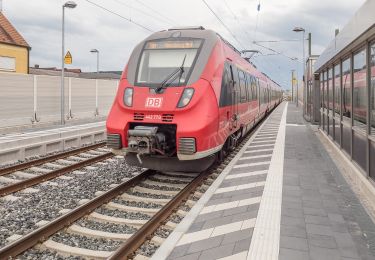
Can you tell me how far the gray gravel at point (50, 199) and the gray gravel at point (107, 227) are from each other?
595 millimetres

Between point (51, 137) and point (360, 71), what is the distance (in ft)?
31.6

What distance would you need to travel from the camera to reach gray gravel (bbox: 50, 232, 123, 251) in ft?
15.6

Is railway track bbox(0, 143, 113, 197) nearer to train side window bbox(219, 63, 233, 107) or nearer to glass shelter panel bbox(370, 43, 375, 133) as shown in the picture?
train side window bbox(219, 63, 233, 107)

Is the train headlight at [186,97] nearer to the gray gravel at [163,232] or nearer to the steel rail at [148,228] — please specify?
the steel rail at [148,228]

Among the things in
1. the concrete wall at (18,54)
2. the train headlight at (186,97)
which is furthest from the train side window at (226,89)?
the concrete wall at (18,54)

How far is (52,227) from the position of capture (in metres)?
5.10

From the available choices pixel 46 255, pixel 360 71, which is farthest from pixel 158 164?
pixel 360 71

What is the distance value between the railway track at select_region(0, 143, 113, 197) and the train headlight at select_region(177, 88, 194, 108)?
131 inches

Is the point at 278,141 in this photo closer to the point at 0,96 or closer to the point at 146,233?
the point at 146,233

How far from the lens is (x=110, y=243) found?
16.1ft

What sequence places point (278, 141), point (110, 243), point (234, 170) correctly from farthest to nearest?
point (278, 141) → point (234, 170) → point (110, 243)

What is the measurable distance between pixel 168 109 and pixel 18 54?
28.9 meters

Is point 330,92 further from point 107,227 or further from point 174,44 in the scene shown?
point 107,227

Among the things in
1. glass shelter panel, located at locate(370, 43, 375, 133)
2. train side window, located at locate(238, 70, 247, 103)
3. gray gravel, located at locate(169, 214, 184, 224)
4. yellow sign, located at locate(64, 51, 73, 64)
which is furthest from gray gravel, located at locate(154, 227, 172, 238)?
yellow sign, located at locate(64, 51, 73, 64)
